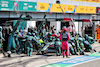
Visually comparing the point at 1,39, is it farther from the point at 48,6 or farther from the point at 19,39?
the point at 48,6

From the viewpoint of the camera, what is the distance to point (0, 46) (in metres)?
14.2

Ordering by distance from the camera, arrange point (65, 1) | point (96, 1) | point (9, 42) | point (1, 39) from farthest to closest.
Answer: point (96, 1) → point (65, 1) → point (1, 39) → point (9, 42)

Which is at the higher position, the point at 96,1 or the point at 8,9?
the point at 96,1

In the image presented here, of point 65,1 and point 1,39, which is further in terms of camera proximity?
point 65,1

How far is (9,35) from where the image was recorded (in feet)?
43.6

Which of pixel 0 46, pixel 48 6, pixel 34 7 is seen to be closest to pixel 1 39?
pixel 0 46

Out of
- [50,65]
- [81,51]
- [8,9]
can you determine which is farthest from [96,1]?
[50,65]

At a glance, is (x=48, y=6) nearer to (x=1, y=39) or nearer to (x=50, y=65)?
(x=1, y=39)

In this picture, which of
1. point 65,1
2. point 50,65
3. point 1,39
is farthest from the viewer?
point 65,1

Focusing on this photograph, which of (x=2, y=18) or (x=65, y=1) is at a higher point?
(x=65, y=1)

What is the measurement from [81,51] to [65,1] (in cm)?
2060

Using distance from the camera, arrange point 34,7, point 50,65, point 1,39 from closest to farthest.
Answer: point 50,65 → point 1,39 → point 34,7

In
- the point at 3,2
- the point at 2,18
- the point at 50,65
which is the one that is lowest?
the point at 50,65

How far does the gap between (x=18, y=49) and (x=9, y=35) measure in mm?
1005
